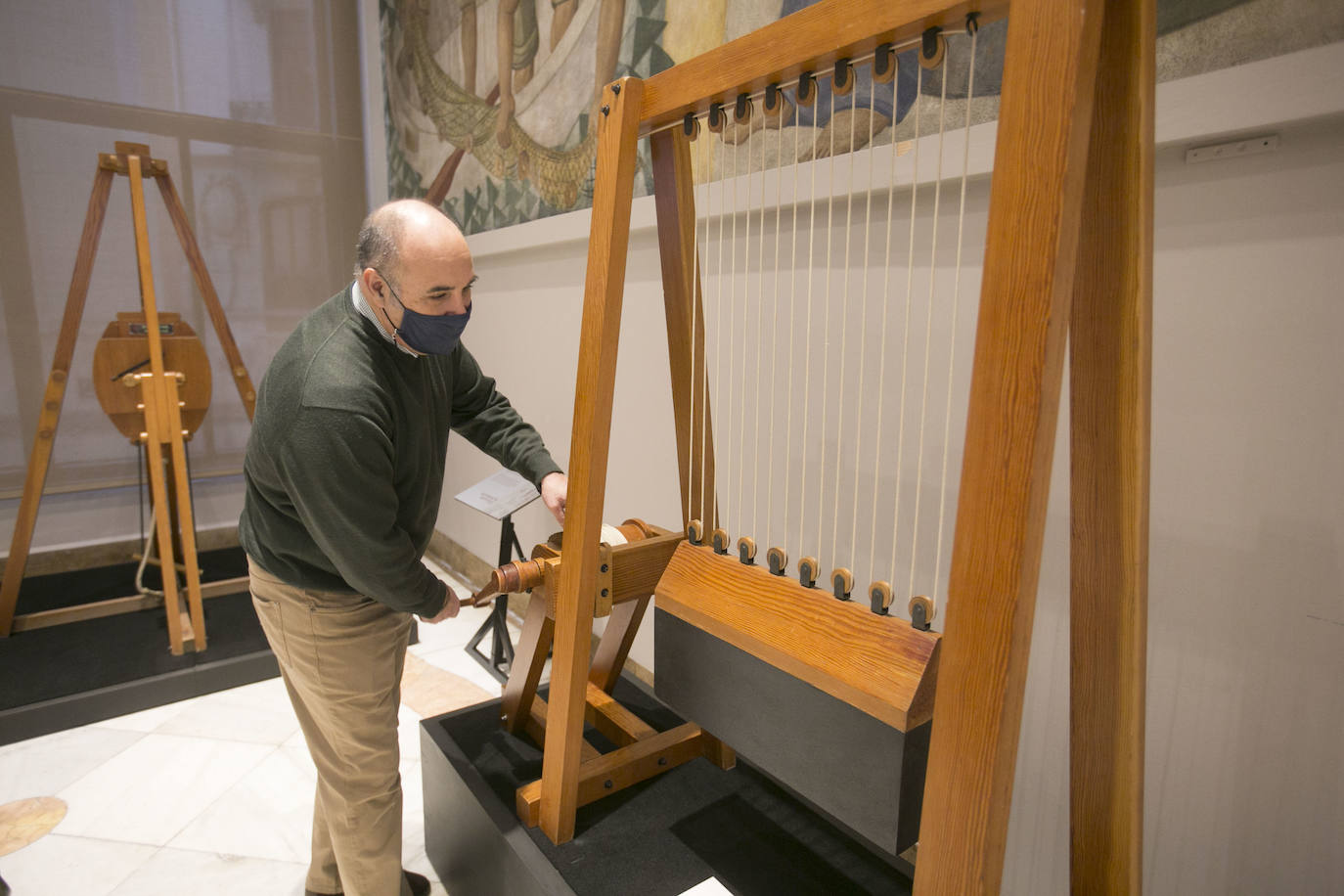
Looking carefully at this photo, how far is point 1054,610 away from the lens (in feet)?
5.12

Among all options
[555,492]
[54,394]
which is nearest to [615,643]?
[555,492]

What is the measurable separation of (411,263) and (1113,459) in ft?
4.21

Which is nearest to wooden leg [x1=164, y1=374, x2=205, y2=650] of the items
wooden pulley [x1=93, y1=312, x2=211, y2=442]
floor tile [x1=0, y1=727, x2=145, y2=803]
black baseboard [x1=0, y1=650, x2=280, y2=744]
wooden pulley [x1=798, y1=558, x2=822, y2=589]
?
black baseboard [x1=0, y1=650, x2=280, y2=744]

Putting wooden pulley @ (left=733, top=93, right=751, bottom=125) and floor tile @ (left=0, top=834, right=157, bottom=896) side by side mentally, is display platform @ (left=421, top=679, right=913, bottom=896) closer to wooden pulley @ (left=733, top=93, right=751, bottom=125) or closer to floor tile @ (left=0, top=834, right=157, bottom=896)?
floor tile @ (left=0, top=834, right=157, bottom=896)

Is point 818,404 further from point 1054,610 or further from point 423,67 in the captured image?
point 423,67

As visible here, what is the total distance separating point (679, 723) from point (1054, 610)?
39.5 inches

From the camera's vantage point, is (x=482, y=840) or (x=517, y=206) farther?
(x=517, y=206)

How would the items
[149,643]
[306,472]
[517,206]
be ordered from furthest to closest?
1. [517,206]
2. [149,643]
3. [306,472]

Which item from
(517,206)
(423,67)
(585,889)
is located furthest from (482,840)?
(423,67)

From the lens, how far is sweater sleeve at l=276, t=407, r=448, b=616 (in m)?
1.45

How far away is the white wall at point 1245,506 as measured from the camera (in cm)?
118

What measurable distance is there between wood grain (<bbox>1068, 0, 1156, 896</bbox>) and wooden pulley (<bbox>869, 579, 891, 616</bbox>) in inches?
9.9

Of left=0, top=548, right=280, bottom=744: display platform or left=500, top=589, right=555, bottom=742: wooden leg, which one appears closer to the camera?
left=500, top=589, right=555, bottom=742: wooden leg

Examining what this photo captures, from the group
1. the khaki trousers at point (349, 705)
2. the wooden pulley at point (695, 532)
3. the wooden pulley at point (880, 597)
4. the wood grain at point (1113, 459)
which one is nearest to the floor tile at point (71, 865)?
the khaki trousers at point (349, 705)
